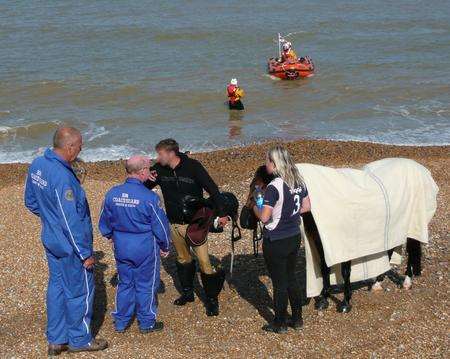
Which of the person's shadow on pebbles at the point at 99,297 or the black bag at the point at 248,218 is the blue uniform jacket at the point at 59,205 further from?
the black bag at the point at 248,218

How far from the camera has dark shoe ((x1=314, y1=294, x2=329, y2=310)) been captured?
7.00 m

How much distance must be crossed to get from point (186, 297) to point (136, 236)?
137cm

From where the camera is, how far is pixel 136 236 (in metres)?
6.14

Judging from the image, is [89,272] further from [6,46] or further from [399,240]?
[6,46]

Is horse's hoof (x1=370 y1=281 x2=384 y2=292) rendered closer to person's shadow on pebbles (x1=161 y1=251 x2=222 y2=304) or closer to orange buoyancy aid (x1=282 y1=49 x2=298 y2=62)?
person's shadow on pebbles (x1=161 y1=251 x2=222 y2=304)

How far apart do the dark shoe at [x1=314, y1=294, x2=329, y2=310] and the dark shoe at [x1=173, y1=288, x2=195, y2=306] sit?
1298mm

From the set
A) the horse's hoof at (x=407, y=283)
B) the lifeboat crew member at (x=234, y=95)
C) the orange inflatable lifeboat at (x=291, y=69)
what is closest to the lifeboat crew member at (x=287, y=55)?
the orange inflatable lifeboat at (x=291, y=69)

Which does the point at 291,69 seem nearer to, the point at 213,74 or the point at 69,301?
the point at 213,74

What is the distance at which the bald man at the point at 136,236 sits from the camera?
602 cm

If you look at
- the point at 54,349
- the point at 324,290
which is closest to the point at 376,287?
the point at 324,290

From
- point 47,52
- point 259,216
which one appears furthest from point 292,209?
point 47,52

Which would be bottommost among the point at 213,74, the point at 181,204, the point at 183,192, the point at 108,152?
the point at 108,152

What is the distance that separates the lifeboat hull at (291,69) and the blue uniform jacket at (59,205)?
1967 centimetres

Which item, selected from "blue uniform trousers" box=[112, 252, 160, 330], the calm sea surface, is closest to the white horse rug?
"blue uniform trousers" box=[112, 252, 160, 330]
